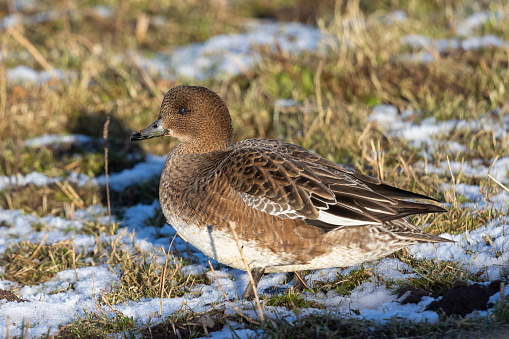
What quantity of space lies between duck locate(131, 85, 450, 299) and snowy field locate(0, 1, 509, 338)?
0.91 feet

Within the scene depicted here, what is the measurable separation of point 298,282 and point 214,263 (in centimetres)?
86

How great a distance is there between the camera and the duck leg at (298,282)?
3909mm

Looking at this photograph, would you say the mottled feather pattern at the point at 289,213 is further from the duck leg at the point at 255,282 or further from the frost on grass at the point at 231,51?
the frost on grass at the point at 231,51

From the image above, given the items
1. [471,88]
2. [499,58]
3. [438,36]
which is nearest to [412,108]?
[471,88]

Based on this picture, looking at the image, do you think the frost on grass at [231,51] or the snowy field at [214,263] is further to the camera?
the frost on grass at [231,51]

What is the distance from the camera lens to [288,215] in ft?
12.1

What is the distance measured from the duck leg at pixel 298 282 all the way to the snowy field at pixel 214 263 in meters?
0.09

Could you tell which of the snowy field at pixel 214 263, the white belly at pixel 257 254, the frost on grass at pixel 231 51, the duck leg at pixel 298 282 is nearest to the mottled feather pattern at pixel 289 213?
the white belly at pixel 257 254

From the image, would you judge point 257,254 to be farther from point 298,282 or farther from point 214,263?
point 214,263

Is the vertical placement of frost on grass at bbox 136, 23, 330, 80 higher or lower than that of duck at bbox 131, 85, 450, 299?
higher

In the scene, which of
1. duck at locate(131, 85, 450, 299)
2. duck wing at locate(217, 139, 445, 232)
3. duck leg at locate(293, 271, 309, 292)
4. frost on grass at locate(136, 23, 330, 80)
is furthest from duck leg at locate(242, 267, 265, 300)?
frost on grass at locate(136, 23, 330, 80)

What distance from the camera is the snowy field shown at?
3646mm

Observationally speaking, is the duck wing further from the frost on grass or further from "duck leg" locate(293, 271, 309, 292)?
the frost on grass

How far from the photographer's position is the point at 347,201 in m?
3.75
